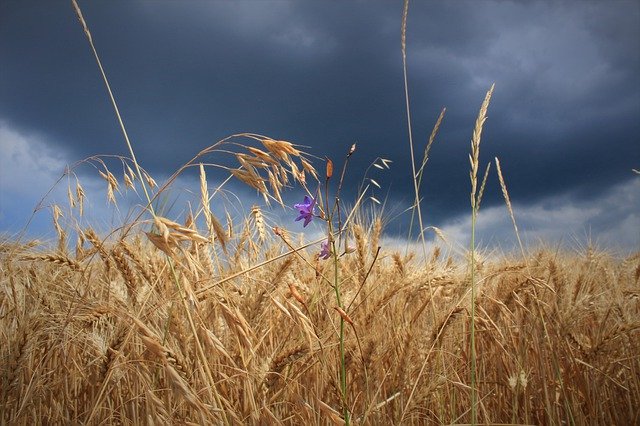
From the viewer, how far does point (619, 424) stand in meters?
1.95

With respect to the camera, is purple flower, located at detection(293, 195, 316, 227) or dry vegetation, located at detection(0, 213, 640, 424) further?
dry vegetation, located at detection(0, 213, 640, 424)

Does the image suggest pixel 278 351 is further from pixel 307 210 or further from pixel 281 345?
pixel 307 210

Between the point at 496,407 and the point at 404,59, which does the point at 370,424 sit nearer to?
the point at 496,407

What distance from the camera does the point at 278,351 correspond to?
6.11 ft

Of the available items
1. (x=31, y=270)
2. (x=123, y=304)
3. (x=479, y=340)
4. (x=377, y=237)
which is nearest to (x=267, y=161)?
(x=123, y=304)

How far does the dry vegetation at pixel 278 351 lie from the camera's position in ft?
4.93

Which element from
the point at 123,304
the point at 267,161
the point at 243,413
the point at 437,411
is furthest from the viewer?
the point at 437,411

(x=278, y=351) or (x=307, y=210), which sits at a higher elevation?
(x=307, y=210)

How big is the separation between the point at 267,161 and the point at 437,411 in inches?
49.0

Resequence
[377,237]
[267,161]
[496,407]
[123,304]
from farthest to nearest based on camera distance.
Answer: [377,237] < [496,407] < [123,304] < [267,161]

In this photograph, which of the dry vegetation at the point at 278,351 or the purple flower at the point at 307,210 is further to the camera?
the dry vegetation at the point at 278,351

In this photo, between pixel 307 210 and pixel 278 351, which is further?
pixel 278 351

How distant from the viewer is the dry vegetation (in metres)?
1.50

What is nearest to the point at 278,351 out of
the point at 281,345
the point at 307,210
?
the point at 281,345
